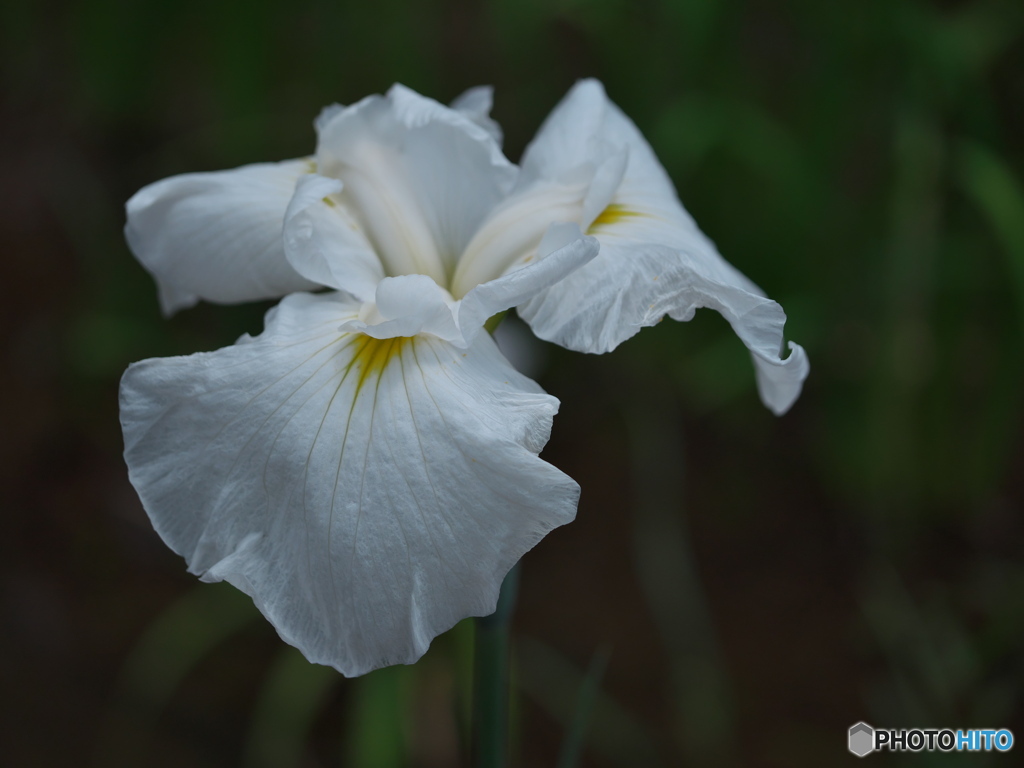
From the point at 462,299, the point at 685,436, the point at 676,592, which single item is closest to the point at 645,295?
the point at 462,299

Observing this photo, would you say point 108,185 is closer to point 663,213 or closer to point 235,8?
point 235,8

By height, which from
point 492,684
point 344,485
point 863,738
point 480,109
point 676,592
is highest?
point 480,109

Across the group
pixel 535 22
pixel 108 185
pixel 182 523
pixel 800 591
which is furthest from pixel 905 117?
pixel 108 185

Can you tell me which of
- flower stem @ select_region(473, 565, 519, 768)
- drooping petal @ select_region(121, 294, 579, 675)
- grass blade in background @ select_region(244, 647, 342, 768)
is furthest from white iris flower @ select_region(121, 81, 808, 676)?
grass blade in background @ select_region(244, 647, 342, 768)

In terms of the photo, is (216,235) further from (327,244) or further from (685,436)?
(685,436)

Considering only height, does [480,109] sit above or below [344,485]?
above

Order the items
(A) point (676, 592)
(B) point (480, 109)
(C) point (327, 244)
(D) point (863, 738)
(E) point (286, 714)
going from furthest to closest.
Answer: (A) point (676, 592), (E) point (286, 714), (D) point (863, 738), (B) point (480, 109), (C) point (327, 244)

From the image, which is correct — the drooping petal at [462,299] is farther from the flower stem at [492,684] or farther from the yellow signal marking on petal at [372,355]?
the flower stem at [492,684]
